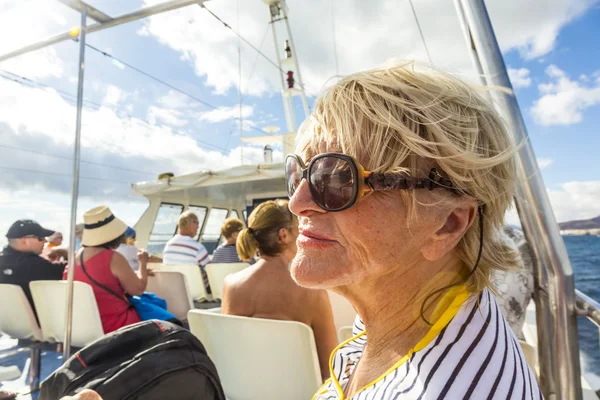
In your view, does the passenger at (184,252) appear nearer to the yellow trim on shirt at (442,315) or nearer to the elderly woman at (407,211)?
the elderly woman at (407,211)

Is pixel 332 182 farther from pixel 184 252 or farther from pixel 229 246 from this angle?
pixel 184 252

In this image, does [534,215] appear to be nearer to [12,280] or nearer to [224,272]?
[224,272]

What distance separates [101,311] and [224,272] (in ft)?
4.53

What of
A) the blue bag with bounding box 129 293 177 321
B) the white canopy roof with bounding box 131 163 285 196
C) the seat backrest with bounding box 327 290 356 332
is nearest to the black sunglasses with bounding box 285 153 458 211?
the seat backrest with bounding box 327 290 356 332

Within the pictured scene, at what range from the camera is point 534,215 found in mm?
1295

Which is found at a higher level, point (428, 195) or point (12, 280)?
point (428, 195)

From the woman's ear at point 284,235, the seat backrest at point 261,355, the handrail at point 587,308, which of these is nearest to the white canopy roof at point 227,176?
the woman's ear at point 284,235

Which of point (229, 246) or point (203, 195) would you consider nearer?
point (229, 246)

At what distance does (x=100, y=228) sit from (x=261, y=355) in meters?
1.82

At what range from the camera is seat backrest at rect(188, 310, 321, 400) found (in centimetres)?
143

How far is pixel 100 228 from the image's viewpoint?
2760 millimetres

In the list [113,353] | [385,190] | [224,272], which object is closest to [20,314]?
[224,272]

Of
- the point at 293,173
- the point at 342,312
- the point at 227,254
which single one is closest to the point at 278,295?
the point at 342,312

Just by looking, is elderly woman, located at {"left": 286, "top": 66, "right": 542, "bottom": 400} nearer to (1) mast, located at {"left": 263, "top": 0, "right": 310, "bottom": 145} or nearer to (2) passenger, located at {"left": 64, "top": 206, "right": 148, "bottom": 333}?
(2) passenger, located at {"left": 64, "top": 206, "right": 148, "bottom": 333}
